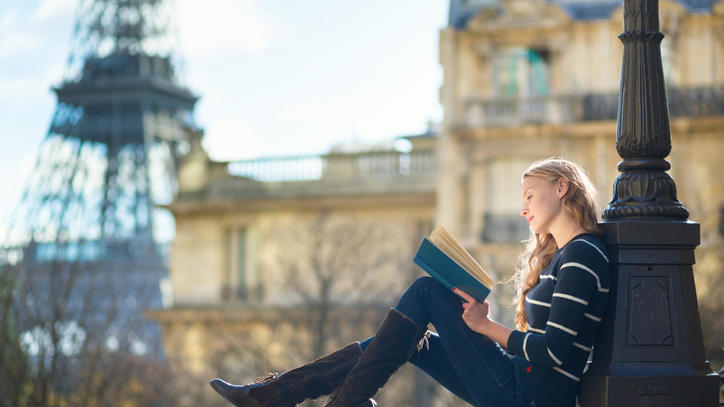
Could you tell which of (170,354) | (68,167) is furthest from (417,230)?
(68,167)

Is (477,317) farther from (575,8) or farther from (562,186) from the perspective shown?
(575,8)

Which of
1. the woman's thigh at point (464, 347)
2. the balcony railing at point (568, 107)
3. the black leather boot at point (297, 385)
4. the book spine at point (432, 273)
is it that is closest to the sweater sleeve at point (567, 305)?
the woman's thigh at point (464, 347)

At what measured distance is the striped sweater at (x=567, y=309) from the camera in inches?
197

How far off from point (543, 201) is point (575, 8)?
2274 cm

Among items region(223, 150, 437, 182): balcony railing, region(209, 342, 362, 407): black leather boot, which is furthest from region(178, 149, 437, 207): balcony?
region(209, 342, 362, 407): black leather boot

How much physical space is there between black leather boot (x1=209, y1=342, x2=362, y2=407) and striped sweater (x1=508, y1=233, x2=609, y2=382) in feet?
3.55

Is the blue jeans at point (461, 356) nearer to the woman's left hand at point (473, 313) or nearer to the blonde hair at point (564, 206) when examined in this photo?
the woman's left hand at point (473, 313)

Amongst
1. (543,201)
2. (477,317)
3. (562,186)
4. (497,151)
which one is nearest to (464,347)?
(477,317)

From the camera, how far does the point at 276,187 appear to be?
32.2m

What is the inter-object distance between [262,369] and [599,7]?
11.6 meters

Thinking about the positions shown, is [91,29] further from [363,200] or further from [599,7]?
[599,7]

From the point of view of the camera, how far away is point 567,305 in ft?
16.4

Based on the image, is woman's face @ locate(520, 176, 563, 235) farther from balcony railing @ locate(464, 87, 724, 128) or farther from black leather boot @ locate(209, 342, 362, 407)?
balcony railing @ locate(464, 87, 724, 128)

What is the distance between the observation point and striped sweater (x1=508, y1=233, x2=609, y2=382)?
16.5 ft
